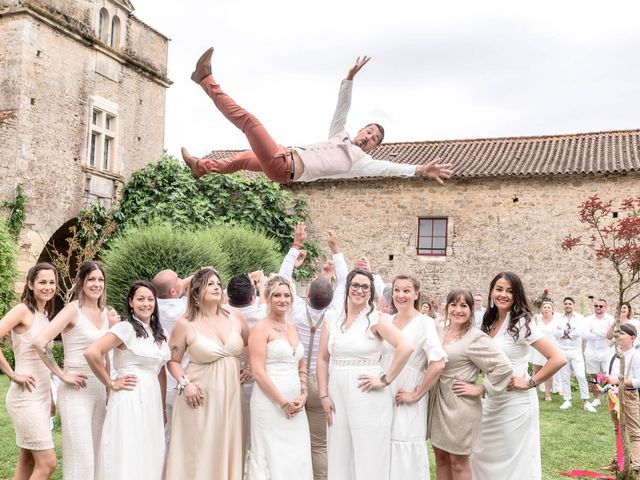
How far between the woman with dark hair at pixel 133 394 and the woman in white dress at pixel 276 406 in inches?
25.4

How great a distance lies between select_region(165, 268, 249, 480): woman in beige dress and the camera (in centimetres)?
455

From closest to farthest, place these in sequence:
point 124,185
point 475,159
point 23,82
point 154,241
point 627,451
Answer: point 627,451, point 154,241, point 23,82, point 124,185, point 475,159

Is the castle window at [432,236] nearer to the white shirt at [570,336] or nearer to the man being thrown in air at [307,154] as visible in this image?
the white shirt at [570,336]

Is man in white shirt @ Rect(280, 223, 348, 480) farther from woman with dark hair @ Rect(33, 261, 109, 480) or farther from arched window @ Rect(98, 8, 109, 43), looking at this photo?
arched window @ Rect(98, 8, 109, 43)

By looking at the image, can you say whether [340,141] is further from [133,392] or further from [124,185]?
[124,185]

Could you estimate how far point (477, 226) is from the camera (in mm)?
18188

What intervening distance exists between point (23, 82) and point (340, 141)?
11.7 meters

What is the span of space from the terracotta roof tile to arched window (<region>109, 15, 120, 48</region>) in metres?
8.00

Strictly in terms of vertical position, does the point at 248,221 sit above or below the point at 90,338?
above

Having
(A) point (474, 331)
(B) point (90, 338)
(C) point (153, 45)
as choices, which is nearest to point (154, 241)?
(C) point (153, 45)

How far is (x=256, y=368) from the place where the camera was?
4.55 metres

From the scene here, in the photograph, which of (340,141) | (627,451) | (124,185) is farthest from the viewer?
(124,185)

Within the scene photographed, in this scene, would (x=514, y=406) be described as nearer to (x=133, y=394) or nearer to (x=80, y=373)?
(x=133, y=394)

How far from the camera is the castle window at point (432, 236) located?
1853 cm
